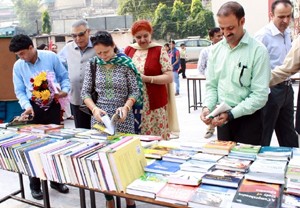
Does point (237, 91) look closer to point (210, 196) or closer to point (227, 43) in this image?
point (227, 43)

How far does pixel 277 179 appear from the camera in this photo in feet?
4.72

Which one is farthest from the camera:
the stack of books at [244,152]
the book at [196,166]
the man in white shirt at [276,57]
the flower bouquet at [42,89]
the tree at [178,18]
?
the tree at [178,18]

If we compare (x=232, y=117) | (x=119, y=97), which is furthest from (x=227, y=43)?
(x=119, y=97)

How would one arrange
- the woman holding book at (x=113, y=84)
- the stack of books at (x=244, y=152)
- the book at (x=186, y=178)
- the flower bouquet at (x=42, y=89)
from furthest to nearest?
the flower bouquet at (x=42, y=89) → the woman holding book at (x=113, y=84) → the stack of books at (x=244, y=152) → the book at (x=186, y=178)

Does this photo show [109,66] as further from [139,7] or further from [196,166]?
[139,7]

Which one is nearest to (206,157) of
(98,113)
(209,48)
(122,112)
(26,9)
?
(122,112)

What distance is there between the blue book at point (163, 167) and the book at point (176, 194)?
141 mm

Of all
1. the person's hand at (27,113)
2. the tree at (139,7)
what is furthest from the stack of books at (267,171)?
the tree at (139,7)

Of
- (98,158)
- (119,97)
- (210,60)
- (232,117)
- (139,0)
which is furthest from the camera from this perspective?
(139,0)

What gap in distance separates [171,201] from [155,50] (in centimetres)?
167

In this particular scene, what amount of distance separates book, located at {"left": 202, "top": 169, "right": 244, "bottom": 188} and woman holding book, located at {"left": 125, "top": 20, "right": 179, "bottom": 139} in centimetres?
138

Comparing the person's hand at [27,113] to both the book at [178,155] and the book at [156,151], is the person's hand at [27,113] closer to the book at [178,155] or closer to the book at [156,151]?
the book at [156,151]

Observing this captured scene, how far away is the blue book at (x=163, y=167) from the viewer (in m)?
1.65

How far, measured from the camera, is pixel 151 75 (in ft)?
9.41
